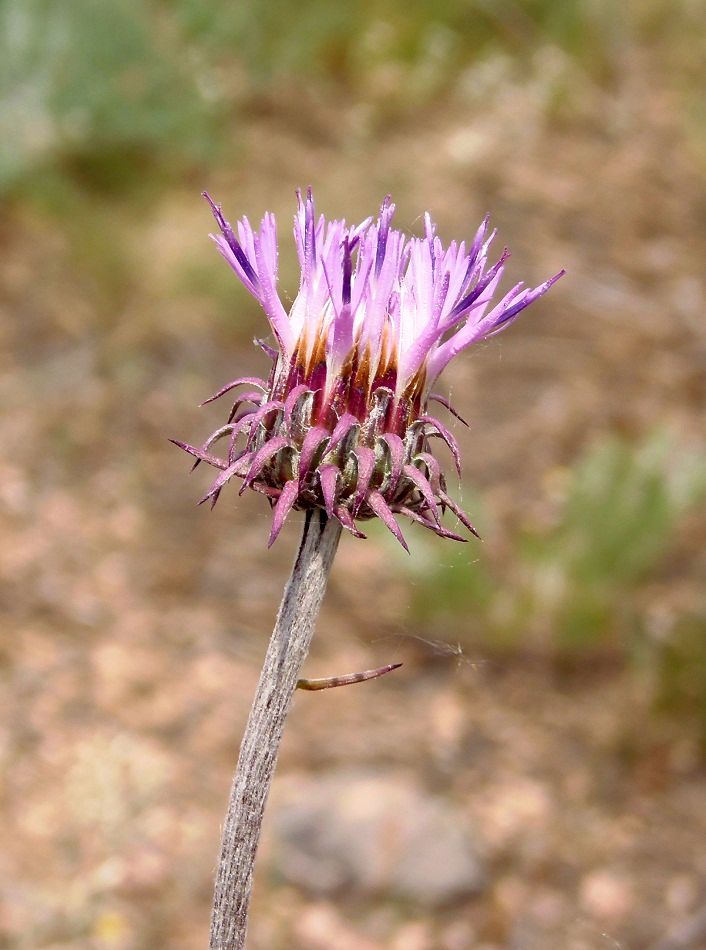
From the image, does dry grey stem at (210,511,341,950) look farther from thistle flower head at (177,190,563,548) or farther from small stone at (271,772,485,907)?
small stone at (271,772,485,907)

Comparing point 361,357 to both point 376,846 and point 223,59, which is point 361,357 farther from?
point 223,59

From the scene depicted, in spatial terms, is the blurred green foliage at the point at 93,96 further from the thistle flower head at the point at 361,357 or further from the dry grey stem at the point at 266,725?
the dry grey stem at the point at 266,725

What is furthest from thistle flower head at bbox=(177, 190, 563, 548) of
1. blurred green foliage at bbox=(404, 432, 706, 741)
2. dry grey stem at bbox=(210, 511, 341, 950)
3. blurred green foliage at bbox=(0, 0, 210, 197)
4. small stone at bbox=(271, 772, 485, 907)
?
blurred green foliage at bbox=(0, 0, 210, 197)

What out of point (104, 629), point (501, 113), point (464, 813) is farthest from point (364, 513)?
point (501, 113)

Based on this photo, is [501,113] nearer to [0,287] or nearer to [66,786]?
[0,287]

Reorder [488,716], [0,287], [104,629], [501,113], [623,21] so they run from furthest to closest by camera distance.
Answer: [623,21]
[501,113]
[0,287]
[104,629]
[488,716]

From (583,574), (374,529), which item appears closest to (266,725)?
(374,529)
